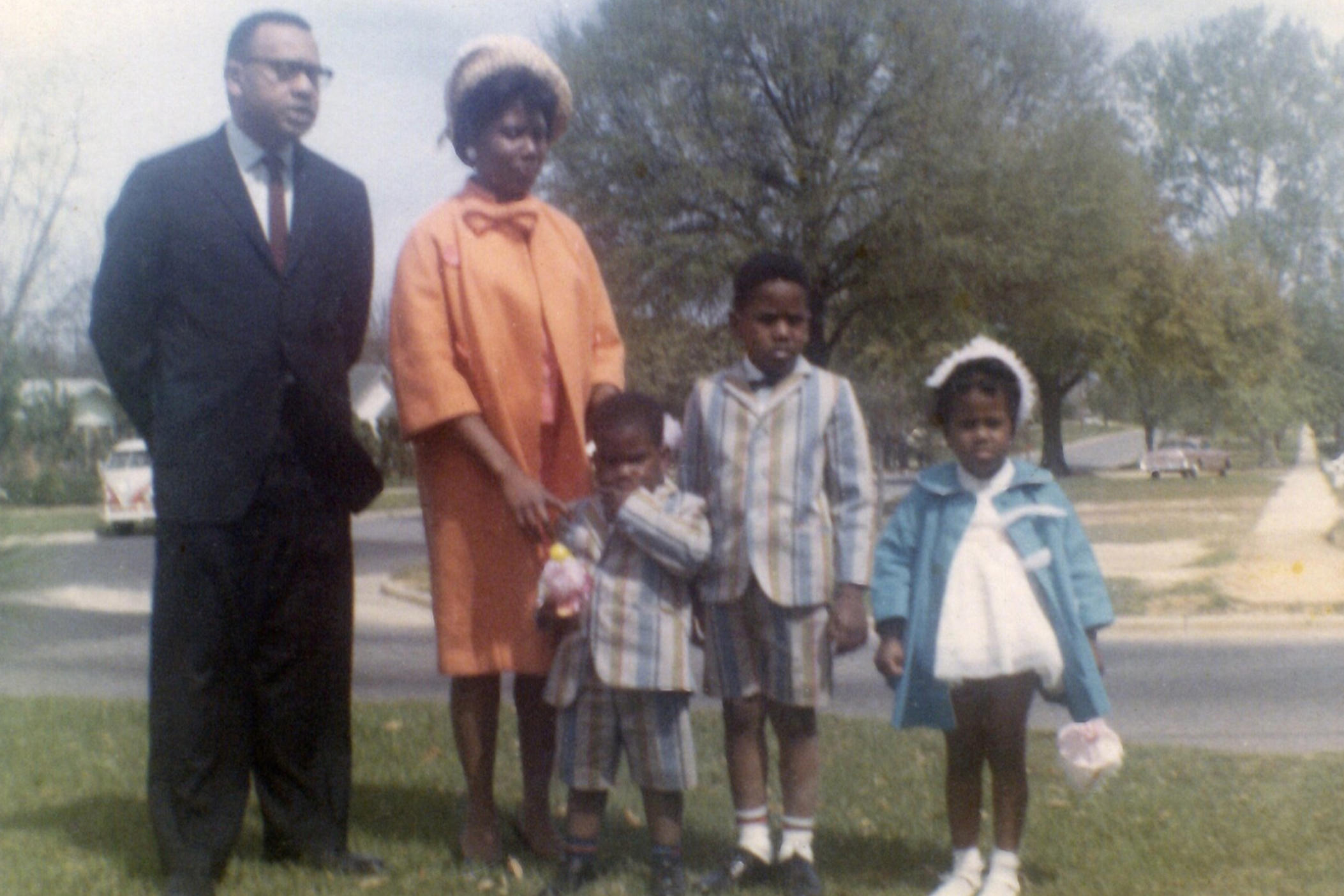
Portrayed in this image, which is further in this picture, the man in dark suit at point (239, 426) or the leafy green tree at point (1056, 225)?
the leafy green tree at point (1056, 225)

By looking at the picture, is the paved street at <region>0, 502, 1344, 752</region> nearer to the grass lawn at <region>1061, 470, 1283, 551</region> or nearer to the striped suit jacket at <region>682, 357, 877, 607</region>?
the striped suit jacket at <region>682, 357, 877, 607</region>

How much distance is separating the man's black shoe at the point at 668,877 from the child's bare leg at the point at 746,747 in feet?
0.79

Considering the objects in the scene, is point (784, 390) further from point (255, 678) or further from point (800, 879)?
point (255, 678)

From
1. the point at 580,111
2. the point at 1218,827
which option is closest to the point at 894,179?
the point at 580,111

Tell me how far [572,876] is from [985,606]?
4.29 ft

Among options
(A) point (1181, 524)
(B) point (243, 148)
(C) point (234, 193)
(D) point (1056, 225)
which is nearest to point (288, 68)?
(B) point (243, 148)

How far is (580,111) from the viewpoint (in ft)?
57.7

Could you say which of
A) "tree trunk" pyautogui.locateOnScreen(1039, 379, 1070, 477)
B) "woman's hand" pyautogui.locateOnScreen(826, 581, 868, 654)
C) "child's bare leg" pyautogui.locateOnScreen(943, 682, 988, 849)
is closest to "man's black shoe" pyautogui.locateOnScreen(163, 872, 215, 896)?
"woman's hand" pyautogui.locateOnScreen(826, 581, 868, 654)

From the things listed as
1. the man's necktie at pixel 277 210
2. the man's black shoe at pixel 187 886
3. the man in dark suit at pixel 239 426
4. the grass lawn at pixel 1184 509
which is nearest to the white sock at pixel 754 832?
the man in dark suit at pixel 239 426

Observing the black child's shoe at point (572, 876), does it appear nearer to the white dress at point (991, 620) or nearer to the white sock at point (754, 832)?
the white sock at point (754, 832)

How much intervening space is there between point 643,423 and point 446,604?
755 millimetres

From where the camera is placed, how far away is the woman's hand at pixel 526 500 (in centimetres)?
356

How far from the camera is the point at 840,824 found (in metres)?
4.49

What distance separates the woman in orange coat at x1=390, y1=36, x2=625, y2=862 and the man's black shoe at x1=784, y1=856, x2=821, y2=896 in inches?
33.4
